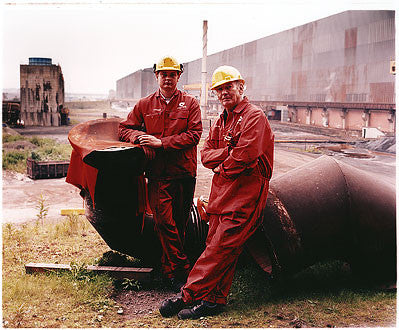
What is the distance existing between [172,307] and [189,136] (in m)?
1.32

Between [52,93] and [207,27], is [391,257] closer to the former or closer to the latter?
[207,27]

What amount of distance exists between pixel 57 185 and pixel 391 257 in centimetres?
692

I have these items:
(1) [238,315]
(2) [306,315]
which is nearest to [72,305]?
(1) [238,315]

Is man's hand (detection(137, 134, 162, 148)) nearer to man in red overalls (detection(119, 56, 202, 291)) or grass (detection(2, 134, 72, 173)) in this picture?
man in red overalls (detection(119, 56, 202, 291))

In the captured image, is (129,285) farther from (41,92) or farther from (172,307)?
(41,92)

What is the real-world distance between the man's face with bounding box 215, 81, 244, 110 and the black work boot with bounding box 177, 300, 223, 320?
1.44 meters

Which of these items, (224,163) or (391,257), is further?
(391,257)

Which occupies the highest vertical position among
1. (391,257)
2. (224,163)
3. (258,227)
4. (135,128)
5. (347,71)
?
(347,71)

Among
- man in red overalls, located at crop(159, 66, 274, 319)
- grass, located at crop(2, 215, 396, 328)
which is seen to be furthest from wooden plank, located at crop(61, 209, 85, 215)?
man in red overalls, located at crop(159, 66, 274, 319)

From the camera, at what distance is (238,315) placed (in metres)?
2.89

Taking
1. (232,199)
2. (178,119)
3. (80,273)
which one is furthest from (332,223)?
(80,273)

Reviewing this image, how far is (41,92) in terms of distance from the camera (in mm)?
14367

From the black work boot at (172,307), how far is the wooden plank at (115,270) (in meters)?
0.60

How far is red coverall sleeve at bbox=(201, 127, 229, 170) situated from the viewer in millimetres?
2832
